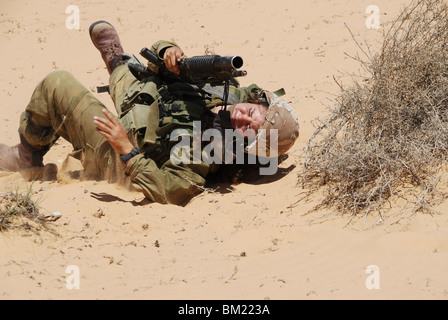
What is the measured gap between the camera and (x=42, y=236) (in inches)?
132

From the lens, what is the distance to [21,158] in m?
5.18

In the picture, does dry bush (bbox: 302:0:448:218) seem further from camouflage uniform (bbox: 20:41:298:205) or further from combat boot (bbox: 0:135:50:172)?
combat boot (bbox: 0:135:50:172)

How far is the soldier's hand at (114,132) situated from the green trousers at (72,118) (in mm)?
396

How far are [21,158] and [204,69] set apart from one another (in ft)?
6.65

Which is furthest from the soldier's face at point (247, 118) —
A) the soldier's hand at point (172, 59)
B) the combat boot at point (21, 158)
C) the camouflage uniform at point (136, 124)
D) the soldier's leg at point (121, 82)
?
the combat boot at point (21, 158)

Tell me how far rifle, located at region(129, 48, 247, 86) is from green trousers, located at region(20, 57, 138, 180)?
508mm

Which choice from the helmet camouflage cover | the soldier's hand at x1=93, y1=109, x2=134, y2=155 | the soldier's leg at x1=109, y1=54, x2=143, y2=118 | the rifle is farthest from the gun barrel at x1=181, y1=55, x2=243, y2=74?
the soldier's leg at x1=109, y1=54, x2=143, y2=118

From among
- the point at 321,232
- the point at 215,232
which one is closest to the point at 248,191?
the point at 215,232

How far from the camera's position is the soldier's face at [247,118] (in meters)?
4.40

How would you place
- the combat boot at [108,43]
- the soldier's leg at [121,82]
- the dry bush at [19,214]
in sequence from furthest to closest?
the combat boot at [108,43], the soldier's leg at [121,82], the dry bush at [19,214]

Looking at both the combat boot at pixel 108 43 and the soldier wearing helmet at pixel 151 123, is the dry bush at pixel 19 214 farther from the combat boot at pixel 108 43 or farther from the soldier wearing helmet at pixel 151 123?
the combat boot at pixel 108 43

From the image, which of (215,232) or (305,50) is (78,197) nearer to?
(215,232)

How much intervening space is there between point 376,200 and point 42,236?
6.62 ft

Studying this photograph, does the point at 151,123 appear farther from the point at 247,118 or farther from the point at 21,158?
the point at 21,158
